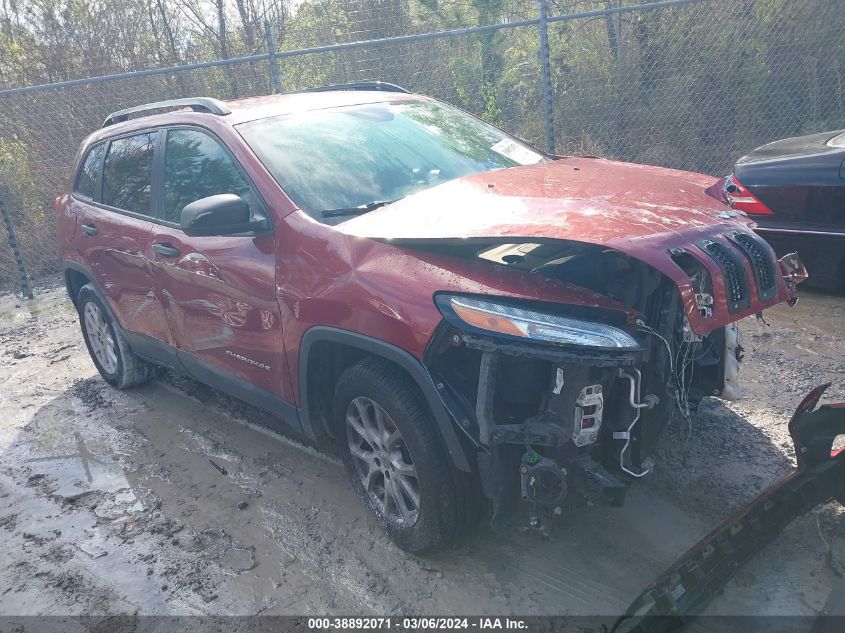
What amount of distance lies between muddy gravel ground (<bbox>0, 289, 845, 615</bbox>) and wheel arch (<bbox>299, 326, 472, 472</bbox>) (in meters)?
0.52

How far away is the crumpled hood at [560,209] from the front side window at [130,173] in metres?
1.93

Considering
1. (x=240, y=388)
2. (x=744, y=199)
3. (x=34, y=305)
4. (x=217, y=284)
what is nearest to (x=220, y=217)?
(x=217, y=284)

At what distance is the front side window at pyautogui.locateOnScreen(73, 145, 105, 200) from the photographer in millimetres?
5176

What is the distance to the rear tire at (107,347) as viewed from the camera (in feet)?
17.4

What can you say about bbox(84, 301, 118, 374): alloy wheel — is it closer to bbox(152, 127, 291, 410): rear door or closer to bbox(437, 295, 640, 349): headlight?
bbox(152, 127, 291, 410): rear door

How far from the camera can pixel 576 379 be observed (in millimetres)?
2518

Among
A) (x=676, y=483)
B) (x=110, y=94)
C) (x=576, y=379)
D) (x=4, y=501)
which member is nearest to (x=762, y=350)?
(x=676, y=483)

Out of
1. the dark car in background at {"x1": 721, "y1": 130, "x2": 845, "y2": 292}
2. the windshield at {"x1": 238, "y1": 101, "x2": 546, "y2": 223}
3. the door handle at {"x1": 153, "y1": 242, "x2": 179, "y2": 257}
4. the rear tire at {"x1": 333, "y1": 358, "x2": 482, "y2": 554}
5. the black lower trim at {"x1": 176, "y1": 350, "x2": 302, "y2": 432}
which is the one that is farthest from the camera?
the dark car in background at {"x1": 721, "y1": 130, "x2": 845, "y2": 292}

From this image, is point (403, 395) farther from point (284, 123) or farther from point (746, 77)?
point (746, 77)

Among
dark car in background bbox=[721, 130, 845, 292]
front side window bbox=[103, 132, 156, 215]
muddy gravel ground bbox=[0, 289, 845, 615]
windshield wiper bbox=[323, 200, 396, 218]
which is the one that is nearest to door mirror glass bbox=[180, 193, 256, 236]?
windshield wiper bbox=[323, 200, 396, 218]

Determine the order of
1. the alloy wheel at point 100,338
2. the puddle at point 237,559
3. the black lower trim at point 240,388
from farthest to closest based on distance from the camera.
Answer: the alloy wheel at point 100,338
the black lower trim at point 240,388
the puddle at point 237,559

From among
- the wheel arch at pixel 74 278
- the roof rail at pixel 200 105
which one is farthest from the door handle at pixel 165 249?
the wheel arch at pixel 74 278

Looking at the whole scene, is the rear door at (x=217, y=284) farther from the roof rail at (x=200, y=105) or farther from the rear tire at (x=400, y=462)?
the rear tire at (x=400, y=462)

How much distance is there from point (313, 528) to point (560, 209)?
74.0 inches
